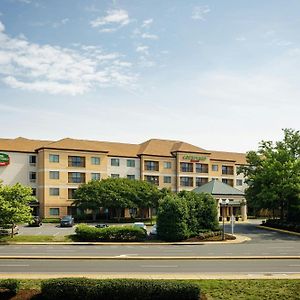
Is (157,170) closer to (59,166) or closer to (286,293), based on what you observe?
(59,166)

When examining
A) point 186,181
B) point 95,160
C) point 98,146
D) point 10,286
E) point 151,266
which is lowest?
point 151,266

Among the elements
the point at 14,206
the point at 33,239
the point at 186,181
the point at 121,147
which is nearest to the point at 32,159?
the point at 121,147

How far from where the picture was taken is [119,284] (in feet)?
57.0

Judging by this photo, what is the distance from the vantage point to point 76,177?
72.9m

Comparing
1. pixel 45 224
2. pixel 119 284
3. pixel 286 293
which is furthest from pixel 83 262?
pixel 45 224

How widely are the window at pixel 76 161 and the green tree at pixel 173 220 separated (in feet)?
108

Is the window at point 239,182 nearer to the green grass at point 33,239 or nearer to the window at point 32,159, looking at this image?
the window at point 32,159

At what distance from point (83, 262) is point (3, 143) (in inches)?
1943

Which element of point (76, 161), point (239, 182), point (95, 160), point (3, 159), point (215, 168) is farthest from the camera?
point (239, 182)

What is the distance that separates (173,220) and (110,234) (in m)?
6.02

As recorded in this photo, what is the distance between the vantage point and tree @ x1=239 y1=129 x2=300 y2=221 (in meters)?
52.5

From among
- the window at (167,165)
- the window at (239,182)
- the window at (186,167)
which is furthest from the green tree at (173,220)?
the window at (239,182)

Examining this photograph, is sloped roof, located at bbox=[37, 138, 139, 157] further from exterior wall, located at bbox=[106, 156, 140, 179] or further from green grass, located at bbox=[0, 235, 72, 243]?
green grass, located at bbox=[0, 235, 72, 243]

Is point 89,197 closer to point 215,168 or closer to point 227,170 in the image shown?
point 215,168
